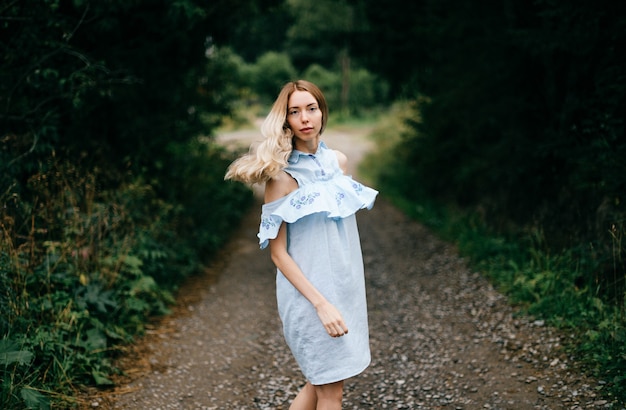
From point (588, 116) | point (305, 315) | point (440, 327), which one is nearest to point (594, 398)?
point (440, 327)

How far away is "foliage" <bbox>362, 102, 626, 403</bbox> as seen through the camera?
3716 mm

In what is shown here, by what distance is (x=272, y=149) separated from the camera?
244 centimetres

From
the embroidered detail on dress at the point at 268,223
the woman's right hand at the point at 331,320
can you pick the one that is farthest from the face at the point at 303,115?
the woman's right hand at the point at 331,320

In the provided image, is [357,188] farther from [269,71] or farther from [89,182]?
[269,71]

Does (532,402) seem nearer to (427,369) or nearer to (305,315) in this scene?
(427,369)

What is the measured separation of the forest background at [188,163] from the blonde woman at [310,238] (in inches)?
69.8

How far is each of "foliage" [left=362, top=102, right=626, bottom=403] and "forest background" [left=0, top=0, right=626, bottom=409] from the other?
0.8 inches

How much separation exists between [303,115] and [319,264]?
69cm

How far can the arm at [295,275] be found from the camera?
2.33 metres

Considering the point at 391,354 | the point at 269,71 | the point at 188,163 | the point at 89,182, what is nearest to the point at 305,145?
the point at 391,354

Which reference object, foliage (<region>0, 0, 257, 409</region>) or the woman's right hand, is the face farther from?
foliage (<region>0, 0, 257, 409</region>)

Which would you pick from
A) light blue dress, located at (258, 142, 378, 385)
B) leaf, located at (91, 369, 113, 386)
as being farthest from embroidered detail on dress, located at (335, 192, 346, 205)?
leaf, located at (91, 369, 113, 386)

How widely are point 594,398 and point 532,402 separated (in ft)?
1.19

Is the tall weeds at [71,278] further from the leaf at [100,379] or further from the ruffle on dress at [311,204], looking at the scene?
the ruffle on dress at [311,204]
